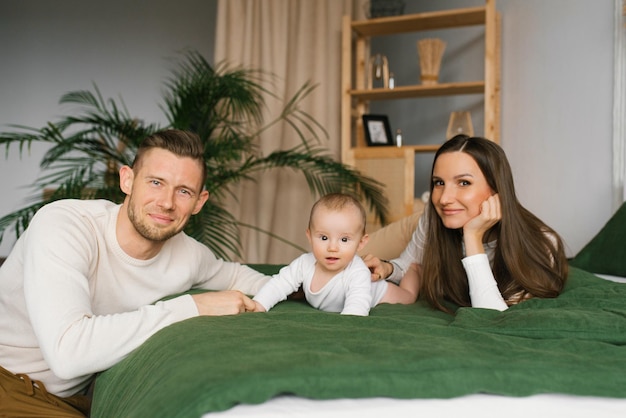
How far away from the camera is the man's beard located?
172 centimetres

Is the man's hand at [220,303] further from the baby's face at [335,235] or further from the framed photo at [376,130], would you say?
the framed photo at [376,130]

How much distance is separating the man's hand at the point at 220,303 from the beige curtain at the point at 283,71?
2.79 metres

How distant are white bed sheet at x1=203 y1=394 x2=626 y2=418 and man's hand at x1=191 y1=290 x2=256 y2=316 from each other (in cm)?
66

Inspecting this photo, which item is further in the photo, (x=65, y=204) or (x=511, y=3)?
(x=511, y=3)

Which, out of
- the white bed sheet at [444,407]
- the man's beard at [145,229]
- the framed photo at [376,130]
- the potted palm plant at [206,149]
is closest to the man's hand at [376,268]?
the man's beard at [145,229]

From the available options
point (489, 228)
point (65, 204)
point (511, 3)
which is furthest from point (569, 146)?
point (65, 204)

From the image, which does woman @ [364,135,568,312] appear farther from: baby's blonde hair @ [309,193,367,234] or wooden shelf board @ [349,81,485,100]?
wooden shelf board @ [349,81,485,100]

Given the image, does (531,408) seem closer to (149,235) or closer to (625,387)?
(625,387)

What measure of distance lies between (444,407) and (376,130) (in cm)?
353

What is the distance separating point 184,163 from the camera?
178 centimetres

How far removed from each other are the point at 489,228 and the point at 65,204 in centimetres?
124

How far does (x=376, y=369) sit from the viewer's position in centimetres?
97

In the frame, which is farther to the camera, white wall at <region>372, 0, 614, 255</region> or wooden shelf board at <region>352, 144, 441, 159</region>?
wooden shelf board at <region>352, 144, 441, 159</region>

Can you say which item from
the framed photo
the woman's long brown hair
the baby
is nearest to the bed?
the baby
